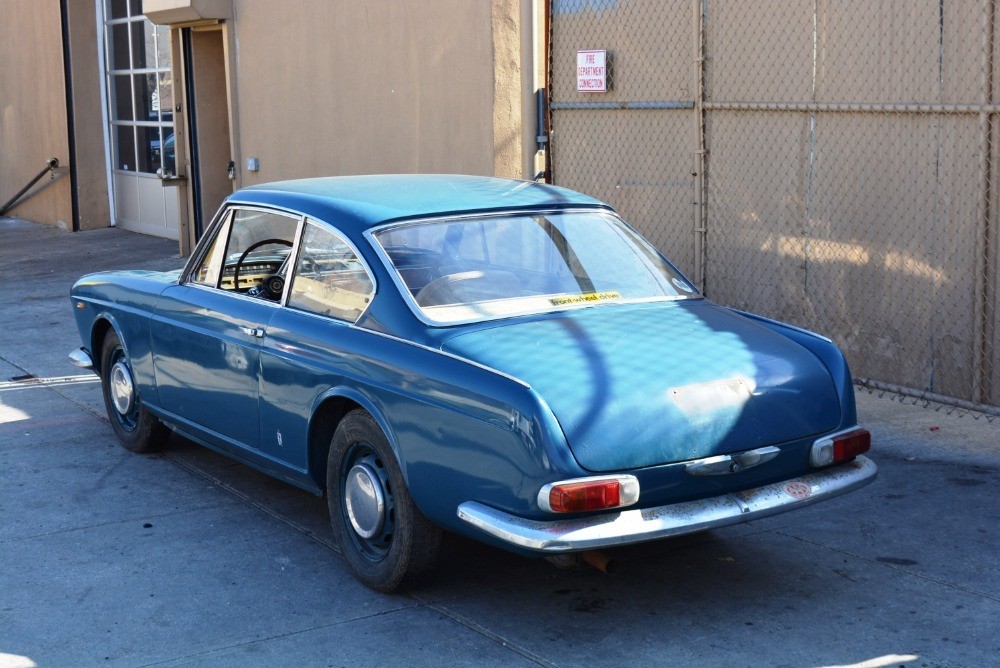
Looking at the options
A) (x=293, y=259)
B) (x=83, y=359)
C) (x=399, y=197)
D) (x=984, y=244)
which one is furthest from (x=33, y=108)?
(x=984, y=244)

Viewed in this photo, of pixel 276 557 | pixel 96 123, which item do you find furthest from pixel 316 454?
pixel 96 123

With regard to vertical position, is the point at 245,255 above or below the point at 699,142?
below

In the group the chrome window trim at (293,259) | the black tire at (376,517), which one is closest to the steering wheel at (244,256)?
the chrome window trim at (293,259)

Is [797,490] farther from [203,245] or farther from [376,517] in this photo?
[203,245]

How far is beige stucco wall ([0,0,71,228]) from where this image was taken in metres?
17.9

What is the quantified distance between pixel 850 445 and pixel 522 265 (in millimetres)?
1508

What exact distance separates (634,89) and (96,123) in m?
11.1

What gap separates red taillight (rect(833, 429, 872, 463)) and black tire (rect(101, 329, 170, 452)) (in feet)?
12.2

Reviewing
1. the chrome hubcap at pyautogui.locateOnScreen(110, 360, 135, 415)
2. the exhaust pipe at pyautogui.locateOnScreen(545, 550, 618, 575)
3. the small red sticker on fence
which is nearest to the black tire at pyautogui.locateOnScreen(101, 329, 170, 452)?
the chrome hubcap at pyautogui.locateOnScreen(110, 360, 135, 415)

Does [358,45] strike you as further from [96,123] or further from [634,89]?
[96,123]

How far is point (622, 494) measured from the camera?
4023 millimetres

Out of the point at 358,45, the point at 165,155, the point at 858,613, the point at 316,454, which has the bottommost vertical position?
the point at 858,613

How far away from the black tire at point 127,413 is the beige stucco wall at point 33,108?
11.7 metres

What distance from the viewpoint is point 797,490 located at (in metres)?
4.48
